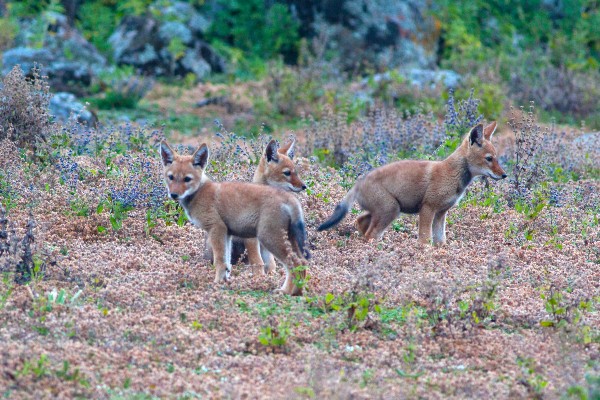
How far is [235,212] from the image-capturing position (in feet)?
25.7

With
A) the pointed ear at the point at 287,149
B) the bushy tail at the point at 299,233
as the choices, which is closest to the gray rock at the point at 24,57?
the pointed ear at the point at 287,149

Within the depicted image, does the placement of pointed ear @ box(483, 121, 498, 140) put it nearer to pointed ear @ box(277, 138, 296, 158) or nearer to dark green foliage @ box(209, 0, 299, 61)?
pointed ear @ box(277, 138, 296, 158)

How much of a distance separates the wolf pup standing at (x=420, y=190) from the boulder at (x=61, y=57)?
8767mm

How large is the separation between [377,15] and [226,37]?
3.36 m

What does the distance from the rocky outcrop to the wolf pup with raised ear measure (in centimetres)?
1016

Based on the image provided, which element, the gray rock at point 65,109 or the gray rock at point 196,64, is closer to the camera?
the gray rock at point 65,109

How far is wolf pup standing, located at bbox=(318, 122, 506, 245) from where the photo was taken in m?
9.23

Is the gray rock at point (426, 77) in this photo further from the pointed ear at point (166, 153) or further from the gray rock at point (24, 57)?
the pointed ear at point (166, 153)

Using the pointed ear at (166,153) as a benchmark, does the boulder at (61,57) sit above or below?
below

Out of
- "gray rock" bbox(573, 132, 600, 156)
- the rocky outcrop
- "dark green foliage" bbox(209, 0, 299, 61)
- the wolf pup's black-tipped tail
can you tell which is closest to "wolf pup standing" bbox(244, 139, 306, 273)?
the wolf pup's black-tipped tail

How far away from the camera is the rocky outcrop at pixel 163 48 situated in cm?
1838

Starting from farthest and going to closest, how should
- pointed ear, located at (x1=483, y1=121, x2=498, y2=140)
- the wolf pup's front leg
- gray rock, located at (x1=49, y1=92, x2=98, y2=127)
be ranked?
gray rock, located at (x1=49, y1=92, x2=98, y2=127)
pointed ear, located at (x1=483, y1=121, x2=498, y2=140)
the wolf pup's front leg

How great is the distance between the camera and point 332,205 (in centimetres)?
995

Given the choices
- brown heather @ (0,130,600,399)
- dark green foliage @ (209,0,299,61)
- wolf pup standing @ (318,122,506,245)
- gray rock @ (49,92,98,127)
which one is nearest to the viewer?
brown heather @ (0,130,600,399)
